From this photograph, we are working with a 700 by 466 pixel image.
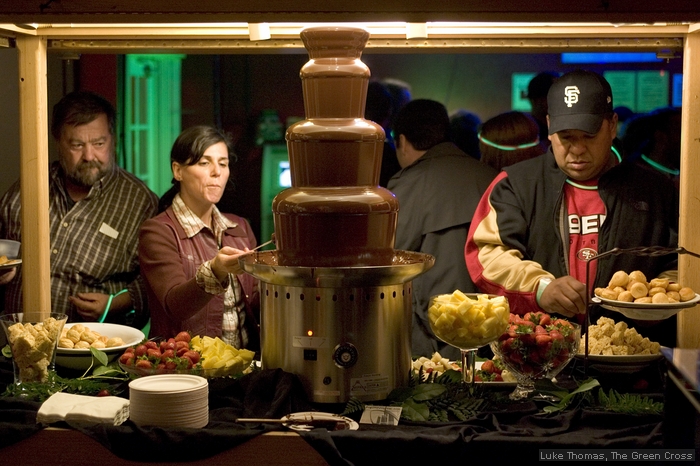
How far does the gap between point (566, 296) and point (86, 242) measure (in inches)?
87.1

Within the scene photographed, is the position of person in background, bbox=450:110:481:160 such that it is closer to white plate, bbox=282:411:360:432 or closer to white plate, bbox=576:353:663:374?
white plate, bbox=576:353:663:374

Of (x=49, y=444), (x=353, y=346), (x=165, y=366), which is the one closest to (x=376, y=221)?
(x=353, y=346)

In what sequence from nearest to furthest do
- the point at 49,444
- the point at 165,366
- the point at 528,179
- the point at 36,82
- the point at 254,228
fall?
1. the point at 49,444
2. the point at 165,366
3. the point at 36,82
4. the point at 528,179
5. the point at 254,228

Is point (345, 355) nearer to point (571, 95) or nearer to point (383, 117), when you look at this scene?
point (571, 95)

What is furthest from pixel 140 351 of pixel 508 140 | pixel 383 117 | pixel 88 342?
pixel 508 140

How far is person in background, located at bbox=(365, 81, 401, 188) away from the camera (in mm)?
4336

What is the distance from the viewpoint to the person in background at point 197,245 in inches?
126

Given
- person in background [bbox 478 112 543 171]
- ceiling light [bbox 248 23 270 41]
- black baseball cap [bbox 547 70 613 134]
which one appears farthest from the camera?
person in background [bbox 478 112 543 171]

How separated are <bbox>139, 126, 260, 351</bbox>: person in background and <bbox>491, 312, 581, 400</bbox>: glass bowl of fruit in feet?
4.46

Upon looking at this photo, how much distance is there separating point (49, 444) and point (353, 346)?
29.9 inches

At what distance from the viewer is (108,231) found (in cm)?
374

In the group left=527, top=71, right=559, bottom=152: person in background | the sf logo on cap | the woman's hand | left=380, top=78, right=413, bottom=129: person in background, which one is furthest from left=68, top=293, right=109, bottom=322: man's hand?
left=527, top=71, right=559, bottom=152: person in background

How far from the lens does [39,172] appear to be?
2826mm

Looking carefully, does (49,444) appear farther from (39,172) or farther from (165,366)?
(39,172)
